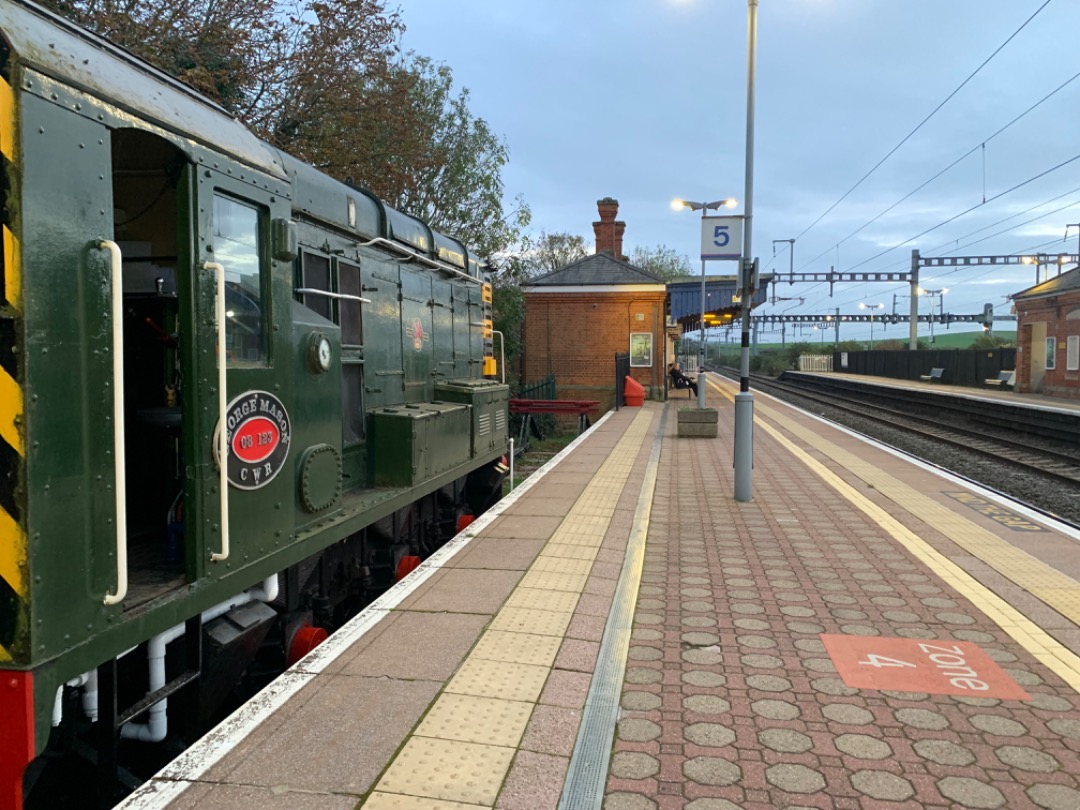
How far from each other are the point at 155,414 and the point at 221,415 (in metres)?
0.65

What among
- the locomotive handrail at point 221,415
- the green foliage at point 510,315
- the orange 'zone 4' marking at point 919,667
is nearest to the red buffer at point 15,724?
the locomotive handrail at point 221,415

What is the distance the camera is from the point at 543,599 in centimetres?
509

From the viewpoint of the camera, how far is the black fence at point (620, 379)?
2460cm

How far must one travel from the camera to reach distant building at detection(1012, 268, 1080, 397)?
2619 cm

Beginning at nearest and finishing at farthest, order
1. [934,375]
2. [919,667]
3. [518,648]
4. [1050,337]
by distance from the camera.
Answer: [919,667] < [518,648] < [1050,337] < [934,375]

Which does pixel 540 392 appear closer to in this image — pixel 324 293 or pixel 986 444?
pixel 986 444

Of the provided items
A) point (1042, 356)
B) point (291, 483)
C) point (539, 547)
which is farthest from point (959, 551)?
point (1042, 356)

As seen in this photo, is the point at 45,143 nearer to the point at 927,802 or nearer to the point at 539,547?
the point at 927,802

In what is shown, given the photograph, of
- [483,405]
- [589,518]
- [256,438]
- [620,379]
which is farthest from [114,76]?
[620,379]

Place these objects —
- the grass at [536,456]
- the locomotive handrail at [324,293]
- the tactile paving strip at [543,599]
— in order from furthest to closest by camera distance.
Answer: the grass at [536,456] < the tactile paving strip at [543,599] < the locomotive handrail at [324,293]

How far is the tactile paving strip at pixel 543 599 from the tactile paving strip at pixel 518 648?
20.1 inches

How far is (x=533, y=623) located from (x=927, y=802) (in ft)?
7.86

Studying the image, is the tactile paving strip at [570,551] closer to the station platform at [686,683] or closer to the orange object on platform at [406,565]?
the station platform at [686,683]

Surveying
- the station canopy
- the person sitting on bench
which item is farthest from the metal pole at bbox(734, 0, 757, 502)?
the person sitting on bench
